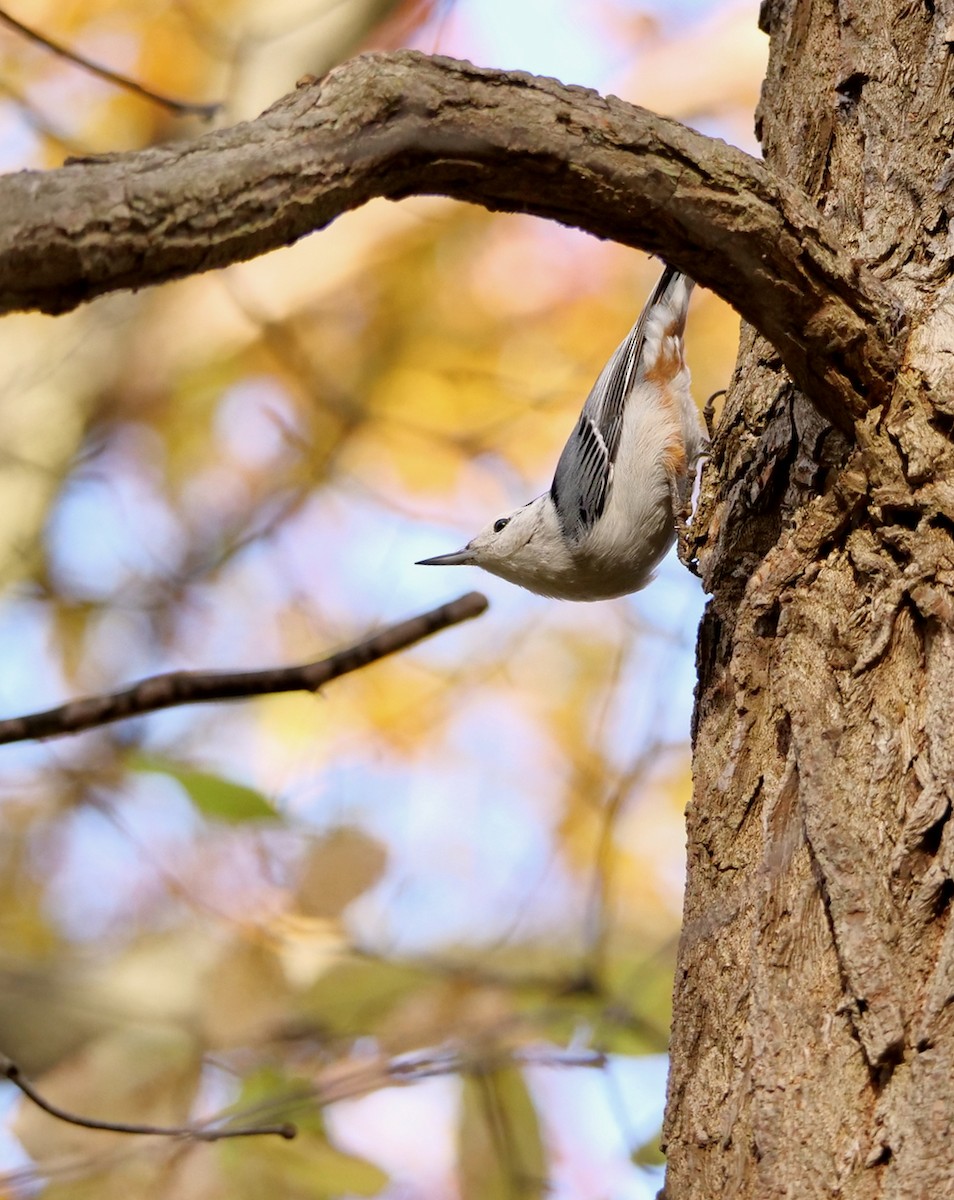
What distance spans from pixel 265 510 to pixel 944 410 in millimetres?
3995

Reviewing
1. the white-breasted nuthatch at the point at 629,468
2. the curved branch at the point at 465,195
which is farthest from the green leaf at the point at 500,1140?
the curved branch at the point at 465,195

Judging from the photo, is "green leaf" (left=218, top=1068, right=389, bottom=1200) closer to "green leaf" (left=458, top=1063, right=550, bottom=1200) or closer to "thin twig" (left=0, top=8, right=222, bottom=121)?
"green leaf" (left=458, top=1063, right=550, bottom=1200)

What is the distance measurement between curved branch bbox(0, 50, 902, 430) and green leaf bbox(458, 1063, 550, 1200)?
5.47 ft

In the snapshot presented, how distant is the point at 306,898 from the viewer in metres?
2.54

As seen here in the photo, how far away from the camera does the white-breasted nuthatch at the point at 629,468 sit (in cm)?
284

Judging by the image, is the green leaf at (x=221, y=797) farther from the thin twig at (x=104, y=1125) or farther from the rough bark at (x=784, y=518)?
the rough bark at (x=784, y=518)

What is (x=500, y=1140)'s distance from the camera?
257 cm

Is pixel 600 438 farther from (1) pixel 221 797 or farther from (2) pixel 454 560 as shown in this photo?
(1) pixel 221 797

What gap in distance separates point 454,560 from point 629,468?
2.64ft

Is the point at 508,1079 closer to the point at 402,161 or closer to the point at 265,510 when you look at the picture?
the point at 402,161

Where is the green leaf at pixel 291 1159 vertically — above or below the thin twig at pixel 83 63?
below

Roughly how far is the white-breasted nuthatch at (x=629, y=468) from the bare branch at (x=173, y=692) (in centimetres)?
132

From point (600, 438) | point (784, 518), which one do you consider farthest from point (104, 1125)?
point (600, 438)

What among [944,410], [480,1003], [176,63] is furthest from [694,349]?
[944,410]
